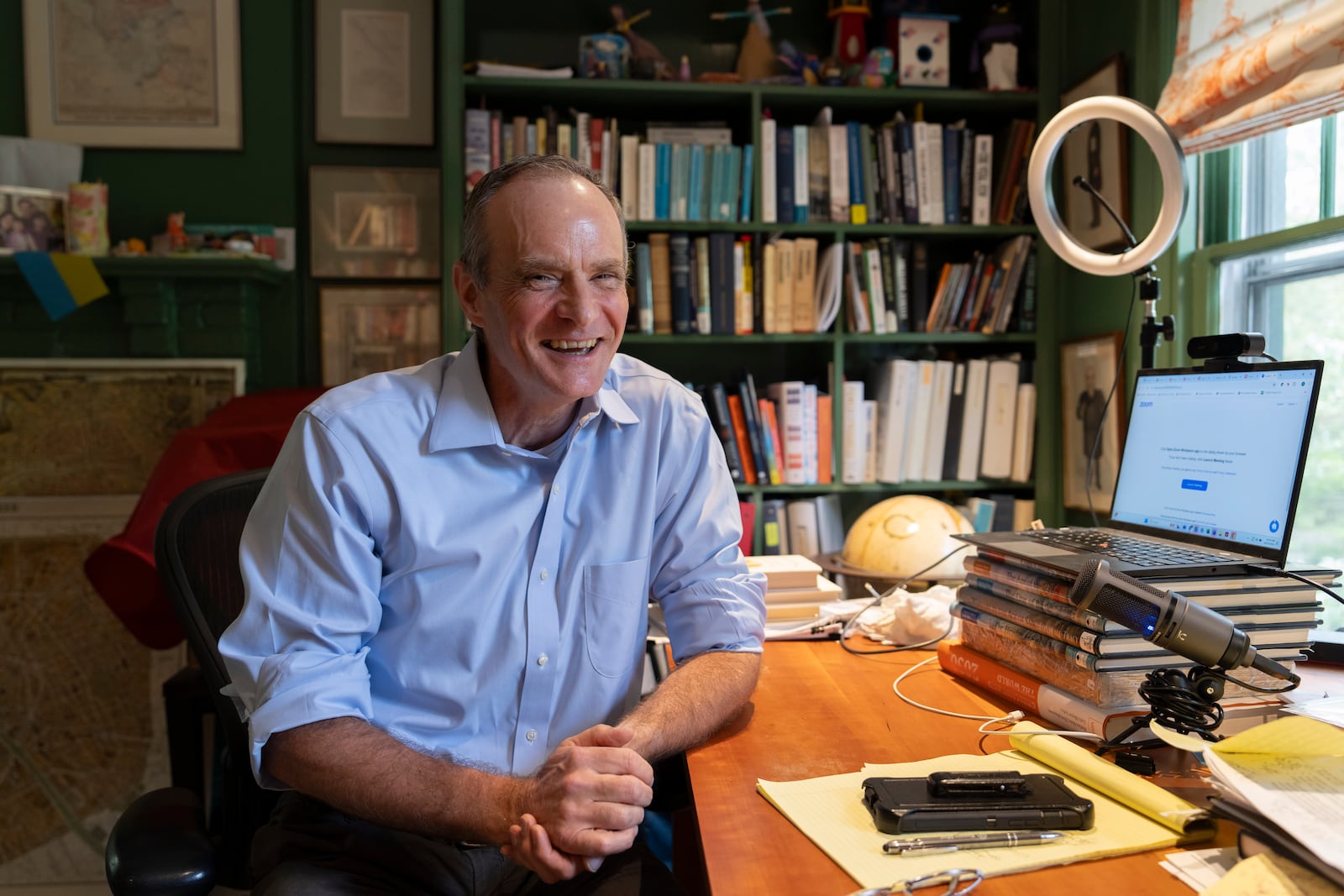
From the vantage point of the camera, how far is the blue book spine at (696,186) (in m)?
2.64

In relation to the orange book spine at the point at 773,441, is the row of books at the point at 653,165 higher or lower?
higher

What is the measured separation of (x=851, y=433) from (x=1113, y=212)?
4.16ft

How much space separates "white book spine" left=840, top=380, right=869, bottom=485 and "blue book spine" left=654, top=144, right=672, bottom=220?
2.27 ft

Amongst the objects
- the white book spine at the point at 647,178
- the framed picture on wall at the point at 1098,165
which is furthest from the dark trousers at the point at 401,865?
the framed picture on wall at the point at 1098,165

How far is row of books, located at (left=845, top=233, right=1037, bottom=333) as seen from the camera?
2.70m

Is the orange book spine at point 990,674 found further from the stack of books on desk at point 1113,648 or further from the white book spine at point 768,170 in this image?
the white book spine at point 768,170

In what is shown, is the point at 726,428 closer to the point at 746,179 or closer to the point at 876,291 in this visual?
the point at 876,291

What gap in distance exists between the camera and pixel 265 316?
2.86m

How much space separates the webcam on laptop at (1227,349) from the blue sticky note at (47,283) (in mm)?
2651

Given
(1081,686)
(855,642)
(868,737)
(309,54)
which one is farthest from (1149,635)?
(309,54)

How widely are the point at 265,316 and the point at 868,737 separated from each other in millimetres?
2352

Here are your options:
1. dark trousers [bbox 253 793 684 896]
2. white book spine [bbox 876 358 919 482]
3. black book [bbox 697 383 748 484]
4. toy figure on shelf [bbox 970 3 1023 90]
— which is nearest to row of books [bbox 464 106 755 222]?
black book [bbox 697 383 748 484]

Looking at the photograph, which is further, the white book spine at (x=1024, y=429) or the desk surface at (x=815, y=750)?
the white book spine at (x=1024, y=429)

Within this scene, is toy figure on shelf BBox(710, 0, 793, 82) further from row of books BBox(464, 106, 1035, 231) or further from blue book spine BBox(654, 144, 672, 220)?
blue book spine BBox(654, 144, 672, 220)
